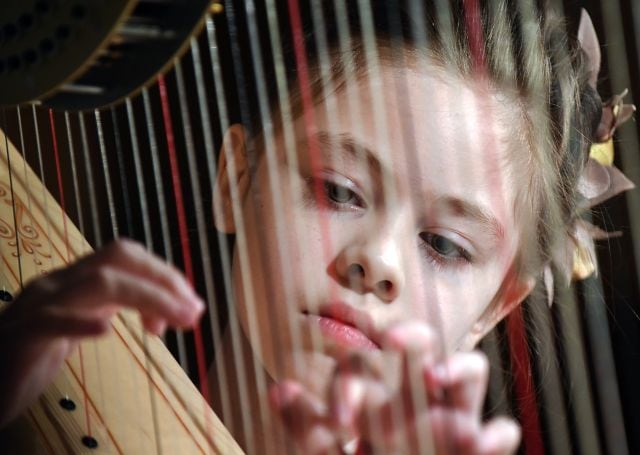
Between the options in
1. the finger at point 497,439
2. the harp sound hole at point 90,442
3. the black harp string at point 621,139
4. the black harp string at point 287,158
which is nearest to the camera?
the finger at point 497,439

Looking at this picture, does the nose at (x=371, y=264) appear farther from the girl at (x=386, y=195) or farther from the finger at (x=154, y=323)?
the finger at (x=154, y=323)

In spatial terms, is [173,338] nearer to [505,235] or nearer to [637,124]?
[505,235]

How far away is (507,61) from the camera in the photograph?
1.76 m

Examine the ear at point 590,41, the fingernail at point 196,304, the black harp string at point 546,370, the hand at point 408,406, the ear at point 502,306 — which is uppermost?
the fingernail at point 196,304

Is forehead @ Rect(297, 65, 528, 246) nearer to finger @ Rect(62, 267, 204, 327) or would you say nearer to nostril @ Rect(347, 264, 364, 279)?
nostril @ Rect(347, 264, 364, 279)

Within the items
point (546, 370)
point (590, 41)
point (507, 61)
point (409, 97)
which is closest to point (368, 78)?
point (409, 97)

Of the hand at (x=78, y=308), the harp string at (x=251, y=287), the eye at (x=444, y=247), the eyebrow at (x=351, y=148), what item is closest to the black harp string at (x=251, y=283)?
the harp string at (x=251, y=287)

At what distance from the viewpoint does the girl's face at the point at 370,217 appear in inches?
56.0

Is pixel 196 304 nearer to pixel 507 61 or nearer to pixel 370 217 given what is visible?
pixel 370 217

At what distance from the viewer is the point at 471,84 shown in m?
1.71

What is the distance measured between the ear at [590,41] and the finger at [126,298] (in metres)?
1.31

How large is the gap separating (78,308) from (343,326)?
0.63m

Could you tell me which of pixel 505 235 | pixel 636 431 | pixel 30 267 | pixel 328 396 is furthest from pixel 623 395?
pixel 328 396

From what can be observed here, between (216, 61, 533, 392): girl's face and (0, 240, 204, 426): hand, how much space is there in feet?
1.34
